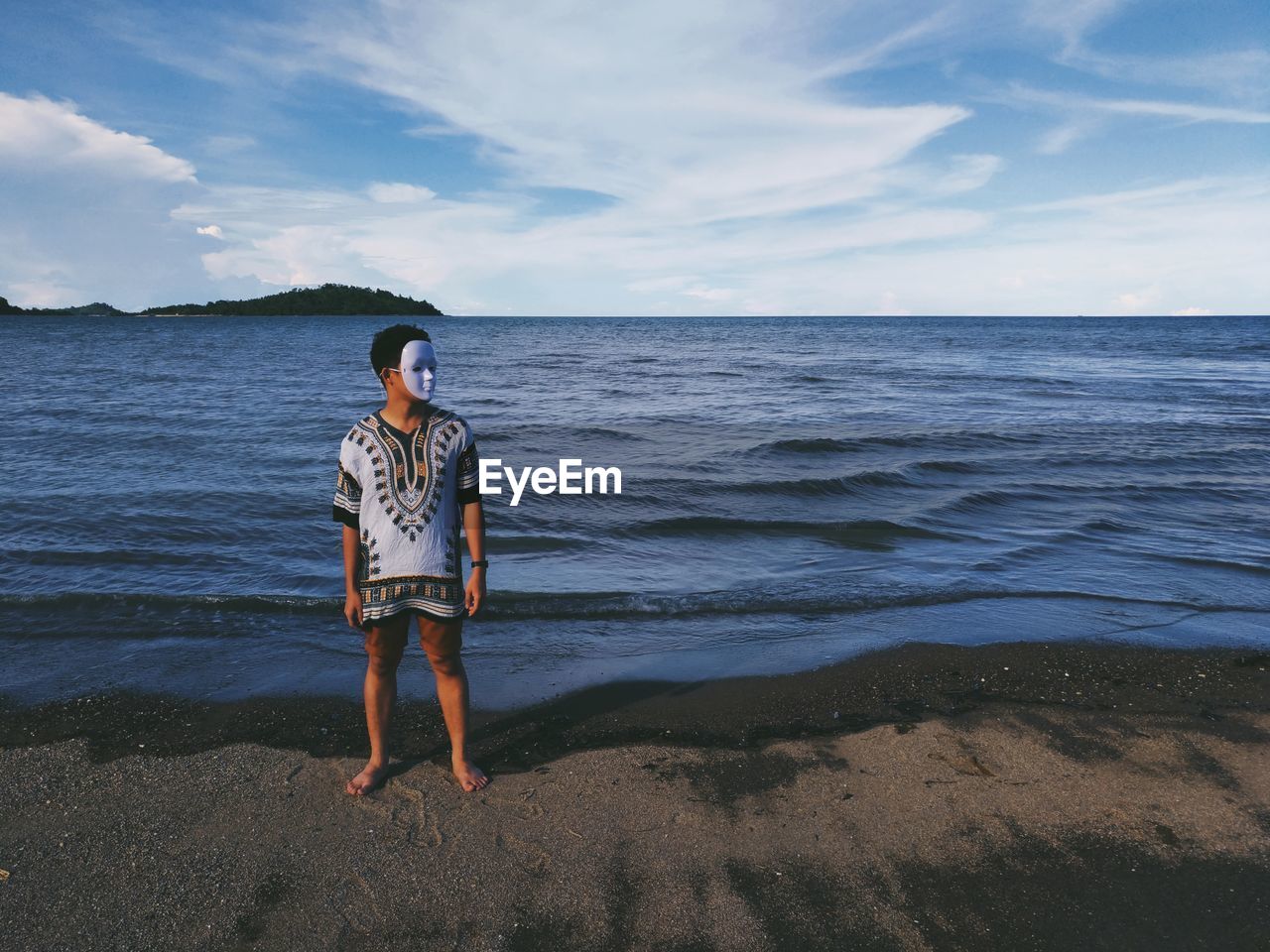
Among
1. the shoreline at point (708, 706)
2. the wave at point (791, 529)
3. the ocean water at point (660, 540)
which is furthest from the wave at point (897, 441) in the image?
the shoreline at point (708, 706)

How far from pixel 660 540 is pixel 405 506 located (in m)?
6.37

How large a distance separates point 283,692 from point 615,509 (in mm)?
6507

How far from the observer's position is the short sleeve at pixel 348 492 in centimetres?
379

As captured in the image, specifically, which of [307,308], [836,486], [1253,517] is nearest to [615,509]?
[836,486]

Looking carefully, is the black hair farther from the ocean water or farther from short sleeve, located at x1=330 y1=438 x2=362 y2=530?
the ocean water

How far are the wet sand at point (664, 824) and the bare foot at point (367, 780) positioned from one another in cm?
7

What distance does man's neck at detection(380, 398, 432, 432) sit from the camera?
375 centimetres

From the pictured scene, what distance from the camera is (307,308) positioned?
175m

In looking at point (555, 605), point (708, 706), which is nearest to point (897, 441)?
point (555, 605)

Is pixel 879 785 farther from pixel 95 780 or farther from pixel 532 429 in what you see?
pixel 532 429

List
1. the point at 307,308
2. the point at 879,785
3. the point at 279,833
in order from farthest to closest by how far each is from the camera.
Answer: the point at 307,308 < the point at 879,785 < the point at 279,833

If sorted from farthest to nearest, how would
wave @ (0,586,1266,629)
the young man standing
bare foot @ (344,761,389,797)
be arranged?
1. wave @ (0,586,1266,629)
2. bare foot @ (344,761,389,797)
3. the young man standing

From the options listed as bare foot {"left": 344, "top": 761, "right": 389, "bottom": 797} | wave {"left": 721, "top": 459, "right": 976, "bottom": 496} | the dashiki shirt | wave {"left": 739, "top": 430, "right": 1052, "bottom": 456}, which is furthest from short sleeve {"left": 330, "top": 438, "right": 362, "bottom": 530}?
wave {"left": 739, "top": 430, "right": 1052, "bottom": 456}

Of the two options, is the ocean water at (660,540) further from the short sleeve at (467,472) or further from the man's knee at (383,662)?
the short sleeve at (467,472)
